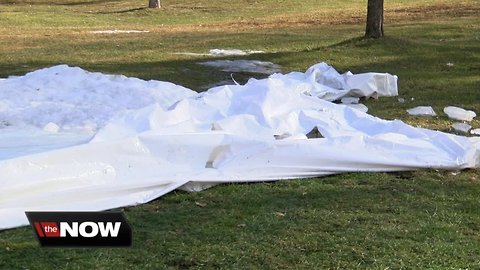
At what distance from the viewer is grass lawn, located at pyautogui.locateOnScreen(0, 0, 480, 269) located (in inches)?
154

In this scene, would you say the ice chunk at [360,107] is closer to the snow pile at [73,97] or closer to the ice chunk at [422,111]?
the ice chunk at [422,111]

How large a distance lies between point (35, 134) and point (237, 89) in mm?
2149

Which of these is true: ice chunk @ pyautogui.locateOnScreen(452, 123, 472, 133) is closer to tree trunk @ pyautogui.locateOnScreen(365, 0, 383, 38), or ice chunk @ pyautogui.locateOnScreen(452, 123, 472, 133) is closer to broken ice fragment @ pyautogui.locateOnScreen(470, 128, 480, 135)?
broken ice fragment @ pyautogui.locateOnScreen(470, 128, 480, 135)

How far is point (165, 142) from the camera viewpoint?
543cm

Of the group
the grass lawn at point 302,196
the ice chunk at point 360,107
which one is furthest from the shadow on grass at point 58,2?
the ice chunk at point 360,107

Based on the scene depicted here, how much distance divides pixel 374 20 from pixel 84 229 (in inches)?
424

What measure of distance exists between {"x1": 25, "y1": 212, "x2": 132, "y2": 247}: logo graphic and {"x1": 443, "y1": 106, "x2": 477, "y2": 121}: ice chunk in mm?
5072

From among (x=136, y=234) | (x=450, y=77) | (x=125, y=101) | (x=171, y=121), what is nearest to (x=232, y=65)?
(x=450, y=77)

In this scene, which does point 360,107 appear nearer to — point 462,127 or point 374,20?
point 462,127

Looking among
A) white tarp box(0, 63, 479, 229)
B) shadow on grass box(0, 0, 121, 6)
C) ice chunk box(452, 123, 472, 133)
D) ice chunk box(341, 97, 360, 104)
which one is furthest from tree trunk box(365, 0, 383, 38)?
shadow on grass box(0, 0, 121, 6)

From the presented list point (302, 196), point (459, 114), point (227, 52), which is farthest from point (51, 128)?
point (227, 52)

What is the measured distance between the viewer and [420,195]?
16.7ft

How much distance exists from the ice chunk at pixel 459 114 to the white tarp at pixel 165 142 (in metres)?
1.44

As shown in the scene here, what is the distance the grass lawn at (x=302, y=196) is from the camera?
3912mm
